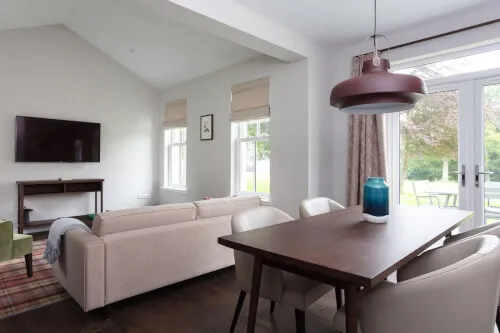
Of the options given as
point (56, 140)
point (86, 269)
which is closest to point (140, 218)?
point (86, 269)

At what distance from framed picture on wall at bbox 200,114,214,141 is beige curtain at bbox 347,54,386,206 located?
2360mm

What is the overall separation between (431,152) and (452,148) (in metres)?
0.20

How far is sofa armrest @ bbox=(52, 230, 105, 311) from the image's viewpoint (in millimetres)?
2059

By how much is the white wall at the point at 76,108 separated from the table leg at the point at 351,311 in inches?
210

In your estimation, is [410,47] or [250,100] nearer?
[410,47]

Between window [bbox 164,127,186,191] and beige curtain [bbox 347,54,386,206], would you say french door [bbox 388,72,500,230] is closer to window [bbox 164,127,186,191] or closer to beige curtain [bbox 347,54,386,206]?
beige curtain [bbox 347,54,386,206]

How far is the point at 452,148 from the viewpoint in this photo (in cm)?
325

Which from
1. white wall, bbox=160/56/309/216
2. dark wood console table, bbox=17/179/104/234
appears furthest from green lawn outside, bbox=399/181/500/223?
dark wood console table, bbox=17/179/104/234

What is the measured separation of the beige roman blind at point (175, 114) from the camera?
19.1 ft

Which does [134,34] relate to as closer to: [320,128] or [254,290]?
[320,128]

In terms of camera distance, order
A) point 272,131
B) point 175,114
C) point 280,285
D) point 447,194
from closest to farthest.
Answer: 1. point 280,285
2. point 447,194
3. point 272,131
4. point 175,114

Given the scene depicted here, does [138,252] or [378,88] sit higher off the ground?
[378,88]

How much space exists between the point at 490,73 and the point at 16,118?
6.14 meters

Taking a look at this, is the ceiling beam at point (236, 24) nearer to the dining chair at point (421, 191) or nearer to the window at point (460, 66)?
the window at point (460, 66)
